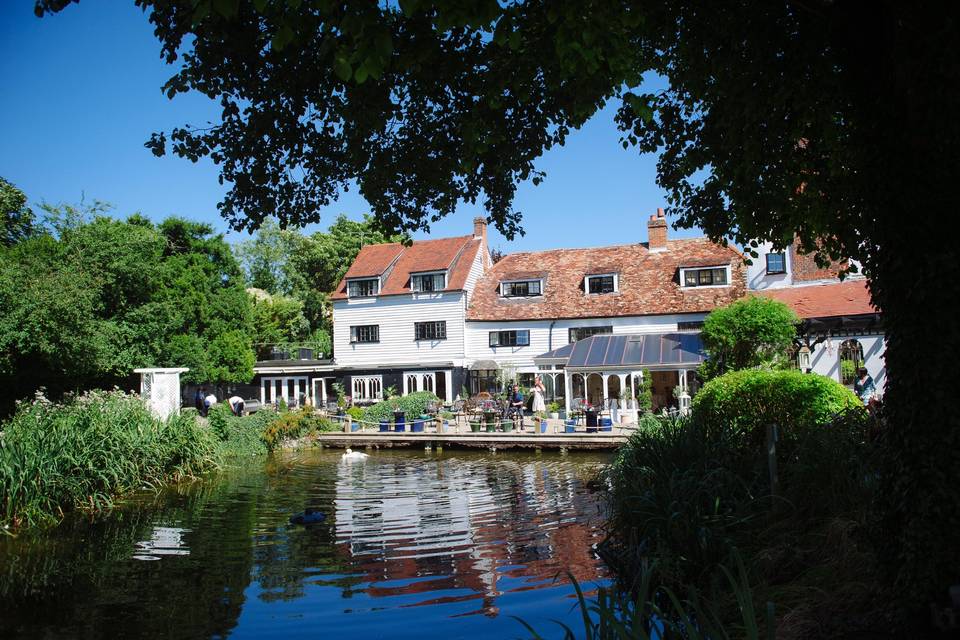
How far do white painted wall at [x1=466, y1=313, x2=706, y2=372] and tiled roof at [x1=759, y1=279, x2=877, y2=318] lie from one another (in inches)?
153

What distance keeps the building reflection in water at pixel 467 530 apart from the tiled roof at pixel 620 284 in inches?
581

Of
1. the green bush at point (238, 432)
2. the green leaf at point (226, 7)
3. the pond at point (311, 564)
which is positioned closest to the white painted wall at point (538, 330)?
the green bush at point (238, 432)

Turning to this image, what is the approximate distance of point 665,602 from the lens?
6410mm

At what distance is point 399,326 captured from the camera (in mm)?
34969

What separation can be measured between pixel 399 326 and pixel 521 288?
677 cm

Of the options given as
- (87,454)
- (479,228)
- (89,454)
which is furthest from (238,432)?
(479,228)

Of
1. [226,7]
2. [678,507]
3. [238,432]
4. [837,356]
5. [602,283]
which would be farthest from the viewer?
[602,283]

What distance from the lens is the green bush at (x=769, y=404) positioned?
9312 mm

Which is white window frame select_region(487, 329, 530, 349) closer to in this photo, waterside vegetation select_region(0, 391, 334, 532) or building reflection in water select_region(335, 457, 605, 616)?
building reflection in water select_region(335, 457, 605, 616)

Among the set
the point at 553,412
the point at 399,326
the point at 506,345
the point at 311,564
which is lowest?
the point at 311,564

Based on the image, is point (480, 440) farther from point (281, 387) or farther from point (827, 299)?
point (281, 387)

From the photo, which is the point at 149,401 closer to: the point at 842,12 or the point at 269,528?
the point at 269,528

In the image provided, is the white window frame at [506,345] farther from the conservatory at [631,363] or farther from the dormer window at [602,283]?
the dormer window at [602,283]

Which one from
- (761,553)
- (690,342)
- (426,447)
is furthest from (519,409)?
(761,553)
